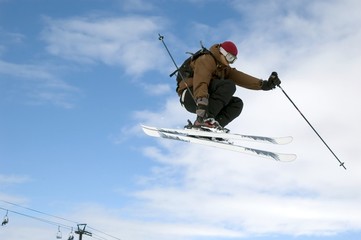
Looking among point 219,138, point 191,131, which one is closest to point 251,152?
point 219,138

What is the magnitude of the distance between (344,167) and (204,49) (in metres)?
3.33

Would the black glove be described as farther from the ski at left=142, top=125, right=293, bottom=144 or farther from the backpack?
the backpack

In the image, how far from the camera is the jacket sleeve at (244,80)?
Answer: 9.05m

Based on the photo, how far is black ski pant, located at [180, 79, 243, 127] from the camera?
8.23 metres

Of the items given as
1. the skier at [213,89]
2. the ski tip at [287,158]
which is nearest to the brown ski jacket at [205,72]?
the skier at [213,89]

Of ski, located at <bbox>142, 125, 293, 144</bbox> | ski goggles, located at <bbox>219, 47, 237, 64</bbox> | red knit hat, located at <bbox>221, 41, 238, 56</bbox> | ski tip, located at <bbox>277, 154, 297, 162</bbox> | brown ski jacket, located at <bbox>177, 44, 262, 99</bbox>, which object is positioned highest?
red knit hat, located at <bbox>221, 41, 238, 56</bbox>

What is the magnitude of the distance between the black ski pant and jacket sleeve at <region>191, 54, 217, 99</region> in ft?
0.67

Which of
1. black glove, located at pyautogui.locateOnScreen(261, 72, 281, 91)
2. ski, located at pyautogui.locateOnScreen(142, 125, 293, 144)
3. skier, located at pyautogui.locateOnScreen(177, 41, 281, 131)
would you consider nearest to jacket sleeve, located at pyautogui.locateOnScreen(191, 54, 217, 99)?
skier, located at pyautogui.locateOnScreen(177, 41, 281, 131)

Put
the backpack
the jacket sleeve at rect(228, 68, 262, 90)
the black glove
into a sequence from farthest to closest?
the jacket sleeve at rect(228, 68, 262, 90) < the black glove < the backpack

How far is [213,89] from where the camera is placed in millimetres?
8266

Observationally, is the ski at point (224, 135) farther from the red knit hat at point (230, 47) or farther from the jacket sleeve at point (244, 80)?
the red knit hat at point (230, 47)

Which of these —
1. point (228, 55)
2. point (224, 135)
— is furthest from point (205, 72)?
point (224, 135)

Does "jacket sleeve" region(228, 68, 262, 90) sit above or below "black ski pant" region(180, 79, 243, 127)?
above

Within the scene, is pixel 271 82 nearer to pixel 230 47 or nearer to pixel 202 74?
pixel 230 47
